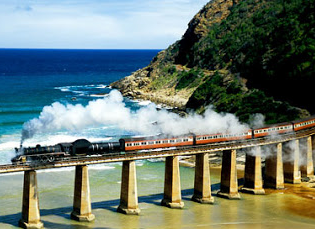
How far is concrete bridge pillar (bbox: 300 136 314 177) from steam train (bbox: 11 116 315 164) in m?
2.63

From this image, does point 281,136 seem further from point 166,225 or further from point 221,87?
point 221,87

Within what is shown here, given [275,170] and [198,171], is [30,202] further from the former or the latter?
[275,170]

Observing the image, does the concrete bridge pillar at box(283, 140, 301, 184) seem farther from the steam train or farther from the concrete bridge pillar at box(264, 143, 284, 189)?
the concrete bridge pillar at box(264, 143, 284, 189)

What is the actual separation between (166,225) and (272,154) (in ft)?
73.8

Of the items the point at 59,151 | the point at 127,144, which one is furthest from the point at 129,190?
the point at 59,151

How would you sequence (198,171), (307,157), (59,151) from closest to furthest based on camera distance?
(59,151) → (198,171) → (307,157)

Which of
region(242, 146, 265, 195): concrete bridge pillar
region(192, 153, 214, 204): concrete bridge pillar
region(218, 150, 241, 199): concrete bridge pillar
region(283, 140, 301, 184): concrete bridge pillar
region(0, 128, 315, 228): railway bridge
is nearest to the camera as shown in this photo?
region(0, 128, 315, 228): railway bridge

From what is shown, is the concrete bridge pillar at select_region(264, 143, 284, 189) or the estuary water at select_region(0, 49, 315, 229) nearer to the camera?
the estuary water at select_region(0, 49, 315, 229)

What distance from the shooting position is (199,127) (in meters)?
73.5

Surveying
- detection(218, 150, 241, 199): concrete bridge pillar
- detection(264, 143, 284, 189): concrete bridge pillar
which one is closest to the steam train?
detection(218, 150, 241, 199): concrete bridge pillar

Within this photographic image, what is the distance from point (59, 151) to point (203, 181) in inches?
745

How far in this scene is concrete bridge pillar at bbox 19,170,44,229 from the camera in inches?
2030

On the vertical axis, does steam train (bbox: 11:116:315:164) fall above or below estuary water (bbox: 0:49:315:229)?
above

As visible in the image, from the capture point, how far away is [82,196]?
180 ft
